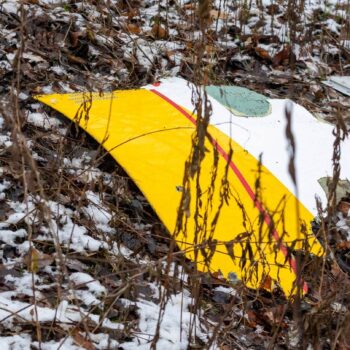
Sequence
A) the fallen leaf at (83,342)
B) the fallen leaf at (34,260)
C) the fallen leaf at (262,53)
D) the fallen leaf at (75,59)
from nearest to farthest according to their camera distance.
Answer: the fallen leaf at (34,260)
the fallen leaf at (83,342)
the fallen leaf at (75,59)
the fallen leaf at (262,53)

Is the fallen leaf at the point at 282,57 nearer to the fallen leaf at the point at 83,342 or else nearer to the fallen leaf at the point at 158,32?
the fallen leaf at the point at 158,32

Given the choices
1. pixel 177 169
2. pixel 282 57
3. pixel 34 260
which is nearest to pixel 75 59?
pixel 177 169

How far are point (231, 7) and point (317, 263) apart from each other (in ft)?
13.0

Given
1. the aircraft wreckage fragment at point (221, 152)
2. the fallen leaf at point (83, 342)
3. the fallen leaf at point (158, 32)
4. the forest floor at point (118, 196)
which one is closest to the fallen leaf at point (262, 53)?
the forest floor at point (118, 196)

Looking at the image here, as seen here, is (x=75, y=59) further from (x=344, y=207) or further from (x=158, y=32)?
(x=344, y=207)

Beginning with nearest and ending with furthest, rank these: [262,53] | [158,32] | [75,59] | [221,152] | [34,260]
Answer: [34,260] < [221,152] < [75,59] < [158,32] < [262,53]

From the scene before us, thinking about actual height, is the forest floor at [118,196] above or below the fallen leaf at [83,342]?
above

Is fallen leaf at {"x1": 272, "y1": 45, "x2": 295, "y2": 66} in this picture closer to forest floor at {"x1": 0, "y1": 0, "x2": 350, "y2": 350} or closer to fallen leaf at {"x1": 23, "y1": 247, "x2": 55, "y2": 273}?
forest floor at {"x1": 0, "y1": 0, "x2": 350, "y2": 350}

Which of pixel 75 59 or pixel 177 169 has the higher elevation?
pixel 75 59

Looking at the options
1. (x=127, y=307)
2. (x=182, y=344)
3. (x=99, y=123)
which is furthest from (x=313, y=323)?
(x=99, y=123)

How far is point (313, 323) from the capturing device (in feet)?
5.35

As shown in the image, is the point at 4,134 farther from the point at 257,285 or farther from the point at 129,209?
the point at 257,285

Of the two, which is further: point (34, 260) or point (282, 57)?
point (282, 57)

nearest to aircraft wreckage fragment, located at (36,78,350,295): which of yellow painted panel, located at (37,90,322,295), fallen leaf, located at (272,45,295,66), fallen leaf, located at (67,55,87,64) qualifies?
yellow painted panel, located at (37,90,322,295)
